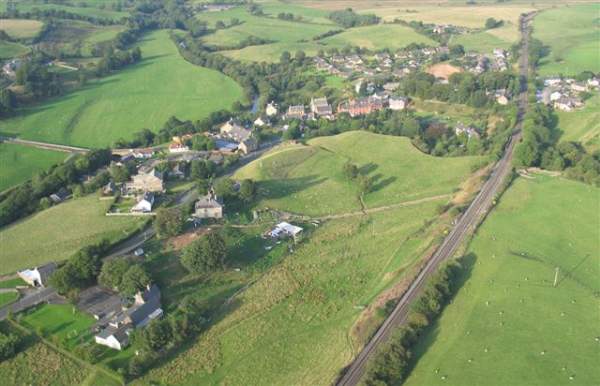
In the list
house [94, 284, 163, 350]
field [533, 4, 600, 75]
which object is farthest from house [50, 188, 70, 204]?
field [533, 4, 600, 75]

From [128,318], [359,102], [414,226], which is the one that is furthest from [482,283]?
[359,102]

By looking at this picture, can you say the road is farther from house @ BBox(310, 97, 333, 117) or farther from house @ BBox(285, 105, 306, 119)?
house @ BBox(285, 105, 306, 119)

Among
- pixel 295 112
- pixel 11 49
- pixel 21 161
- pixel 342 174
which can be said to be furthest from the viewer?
pixel 11 49

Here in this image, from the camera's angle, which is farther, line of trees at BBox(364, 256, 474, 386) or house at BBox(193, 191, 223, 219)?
house at BBox(193, 191, 223, 219)

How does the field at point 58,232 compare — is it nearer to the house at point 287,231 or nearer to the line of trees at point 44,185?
the line of trees at point 44,185

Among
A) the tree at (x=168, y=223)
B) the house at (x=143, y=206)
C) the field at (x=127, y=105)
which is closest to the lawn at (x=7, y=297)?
the tree at (x=168, y=223)

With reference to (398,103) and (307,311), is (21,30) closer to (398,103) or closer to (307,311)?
(398,103)

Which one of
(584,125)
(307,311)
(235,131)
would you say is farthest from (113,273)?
(584,125)
